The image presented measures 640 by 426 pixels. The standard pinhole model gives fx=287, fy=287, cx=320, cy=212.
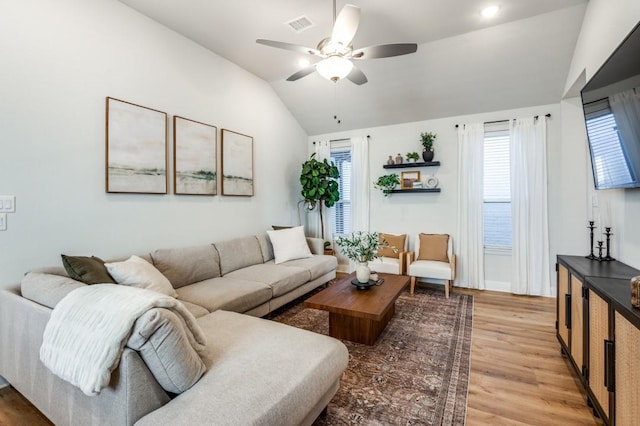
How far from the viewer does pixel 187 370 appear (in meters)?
1.22

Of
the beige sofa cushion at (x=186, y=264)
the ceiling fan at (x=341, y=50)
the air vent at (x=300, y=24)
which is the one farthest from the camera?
the air vent at (x=300, y=24)

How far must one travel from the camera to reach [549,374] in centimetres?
216

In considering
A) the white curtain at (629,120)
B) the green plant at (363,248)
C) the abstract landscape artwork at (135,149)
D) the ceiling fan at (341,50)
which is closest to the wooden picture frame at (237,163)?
the abstract landscape artwork at (135,149)

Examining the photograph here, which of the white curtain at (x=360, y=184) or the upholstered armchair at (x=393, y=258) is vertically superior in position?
the white curtain at (x=360, y=184)

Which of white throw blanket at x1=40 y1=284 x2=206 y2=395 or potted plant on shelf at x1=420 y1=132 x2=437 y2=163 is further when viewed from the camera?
potted plant on shelf at x1=420 y1=132 x2=437 y2=163

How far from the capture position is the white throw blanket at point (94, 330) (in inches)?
43.1

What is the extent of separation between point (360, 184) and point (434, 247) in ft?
5.33

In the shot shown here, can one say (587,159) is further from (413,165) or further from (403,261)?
(403,261)

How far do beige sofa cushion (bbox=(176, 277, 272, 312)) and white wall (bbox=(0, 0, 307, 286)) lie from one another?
2.35 ft

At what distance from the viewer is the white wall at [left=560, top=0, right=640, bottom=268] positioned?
2137 mm

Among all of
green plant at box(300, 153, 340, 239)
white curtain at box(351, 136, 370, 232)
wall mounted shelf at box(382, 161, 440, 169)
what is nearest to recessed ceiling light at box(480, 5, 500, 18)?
wall mounted shelf at box(382, 161, 440, 169)

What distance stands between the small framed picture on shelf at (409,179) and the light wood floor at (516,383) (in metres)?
2.21

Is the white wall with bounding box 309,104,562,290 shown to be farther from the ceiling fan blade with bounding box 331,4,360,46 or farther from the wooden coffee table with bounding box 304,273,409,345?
the ceiling fan blade with bounding box 331,4,360,46

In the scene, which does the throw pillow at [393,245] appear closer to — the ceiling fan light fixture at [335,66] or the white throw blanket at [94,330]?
the ceiling fan light fixture at [335,66]
